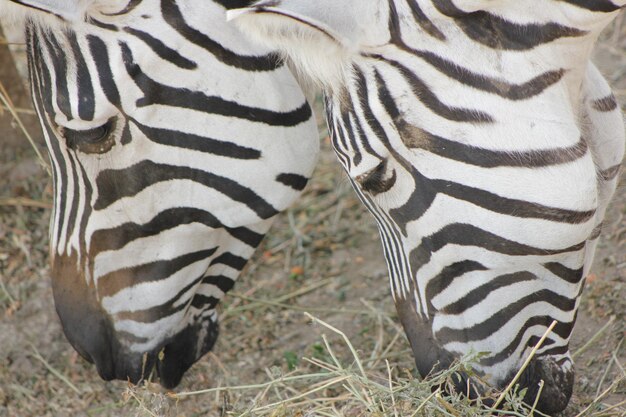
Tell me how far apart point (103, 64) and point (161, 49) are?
20 cm

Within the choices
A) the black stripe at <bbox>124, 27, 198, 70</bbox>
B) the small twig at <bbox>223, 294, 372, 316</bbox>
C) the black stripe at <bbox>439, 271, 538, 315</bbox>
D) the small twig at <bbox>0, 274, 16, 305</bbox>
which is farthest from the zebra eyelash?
the small twig at <bbox>0, 274, 16, 305</bbox>

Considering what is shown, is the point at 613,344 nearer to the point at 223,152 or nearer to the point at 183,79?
the point at 223,152

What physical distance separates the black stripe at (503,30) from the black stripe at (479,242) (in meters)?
0.54

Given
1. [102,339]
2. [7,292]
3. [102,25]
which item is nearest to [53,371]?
[7,292]

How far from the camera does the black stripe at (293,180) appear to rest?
10.4 ft

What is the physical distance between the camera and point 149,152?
2.98m

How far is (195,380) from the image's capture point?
412 cm

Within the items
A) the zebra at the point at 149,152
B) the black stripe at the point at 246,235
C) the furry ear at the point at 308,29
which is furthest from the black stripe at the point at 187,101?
the furry ear at the point at 308,29

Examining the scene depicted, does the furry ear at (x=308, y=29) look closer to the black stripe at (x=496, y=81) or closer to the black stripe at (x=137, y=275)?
the black stripe at (x=496, y=81)

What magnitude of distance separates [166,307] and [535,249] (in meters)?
1.50

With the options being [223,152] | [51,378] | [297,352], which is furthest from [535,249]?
[51,378]

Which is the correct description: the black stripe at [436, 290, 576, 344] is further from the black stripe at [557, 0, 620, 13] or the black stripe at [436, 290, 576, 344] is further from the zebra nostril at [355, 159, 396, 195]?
the black stripe at [557, 0, 620, 13]

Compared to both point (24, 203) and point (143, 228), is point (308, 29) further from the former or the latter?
point (24, 203)

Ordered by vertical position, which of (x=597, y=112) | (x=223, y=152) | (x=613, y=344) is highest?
(x=597, y=112)
